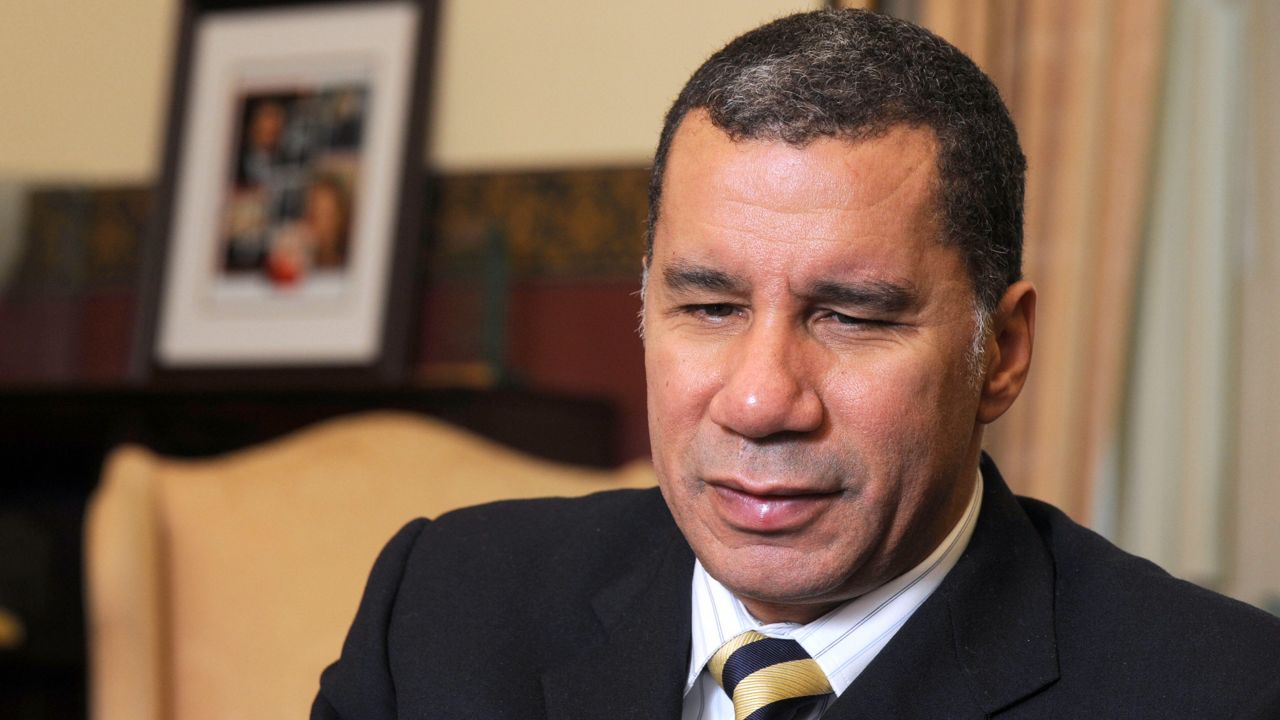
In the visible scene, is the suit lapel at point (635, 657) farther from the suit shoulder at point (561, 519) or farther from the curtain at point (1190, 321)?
the curtain at point (1190, 321)

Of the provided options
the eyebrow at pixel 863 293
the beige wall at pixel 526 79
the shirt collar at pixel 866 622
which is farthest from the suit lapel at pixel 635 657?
the beige wall at pixel 526 79

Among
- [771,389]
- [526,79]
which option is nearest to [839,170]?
[771,389]

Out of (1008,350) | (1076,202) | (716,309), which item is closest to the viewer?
(716,309)

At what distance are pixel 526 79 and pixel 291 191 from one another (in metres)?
0.77

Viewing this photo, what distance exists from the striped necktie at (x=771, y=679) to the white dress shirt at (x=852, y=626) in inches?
0.6

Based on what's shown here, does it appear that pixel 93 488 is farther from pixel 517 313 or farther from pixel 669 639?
pixel 669 639

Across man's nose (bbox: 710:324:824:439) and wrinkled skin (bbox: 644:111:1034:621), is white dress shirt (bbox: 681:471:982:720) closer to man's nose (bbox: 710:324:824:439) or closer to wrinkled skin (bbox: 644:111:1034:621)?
wrinkled skin (bbox: 644:111:1034:621)

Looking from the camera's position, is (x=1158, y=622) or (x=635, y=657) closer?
(x=1158, y=622)

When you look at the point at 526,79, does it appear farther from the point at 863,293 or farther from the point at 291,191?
the point at 863,293

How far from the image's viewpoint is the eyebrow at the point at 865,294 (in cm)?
141

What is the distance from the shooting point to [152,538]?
2344mm

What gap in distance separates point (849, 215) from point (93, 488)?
3.21m

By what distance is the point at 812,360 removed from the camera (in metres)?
1.43

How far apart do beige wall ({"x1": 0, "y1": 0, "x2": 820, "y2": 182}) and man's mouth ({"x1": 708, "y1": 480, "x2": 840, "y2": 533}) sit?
264 cm
